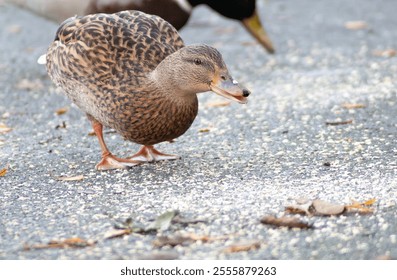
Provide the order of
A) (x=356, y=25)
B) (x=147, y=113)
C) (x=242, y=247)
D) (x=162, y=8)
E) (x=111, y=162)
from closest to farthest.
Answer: (x=242, y=247) < (x=147, y=113) < (x=111, y=162) < (x=162, y=8) < (x=356, y=25)

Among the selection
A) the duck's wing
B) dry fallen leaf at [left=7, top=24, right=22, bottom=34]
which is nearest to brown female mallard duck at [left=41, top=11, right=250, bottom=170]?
the duck's wing

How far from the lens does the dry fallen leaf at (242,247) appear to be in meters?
3.29

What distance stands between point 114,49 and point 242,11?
9.45ft

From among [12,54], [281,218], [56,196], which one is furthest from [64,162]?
[12,54]

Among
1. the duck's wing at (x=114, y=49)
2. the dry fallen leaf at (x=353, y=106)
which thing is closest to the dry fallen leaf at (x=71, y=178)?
the duck's wing at (x=114, y=49)

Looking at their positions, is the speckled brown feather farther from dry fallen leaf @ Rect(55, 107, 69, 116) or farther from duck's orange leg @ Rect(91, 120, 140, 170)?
dry fallen leaf @ Rect(55, 107, 69, 116)

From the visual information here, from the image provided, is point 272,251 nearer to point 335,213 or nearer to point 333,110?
point 335,213

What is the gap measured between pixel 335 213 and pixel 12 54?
17.2 ft

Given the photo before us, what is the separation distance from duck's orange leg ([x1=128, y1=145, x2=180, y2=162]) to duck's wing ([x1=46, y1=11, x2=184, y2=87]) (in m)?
0.49

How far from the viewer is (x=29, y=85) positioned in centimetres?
691

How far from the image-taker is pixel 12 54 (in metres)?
8.18

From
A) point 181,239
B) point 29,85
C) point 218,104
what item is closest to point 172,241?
point 181,239

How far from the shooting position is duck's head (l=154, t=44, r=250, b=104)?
412 centimetres

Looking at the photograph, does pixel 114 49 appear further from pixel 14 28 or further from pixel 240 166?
pixel 14 28
